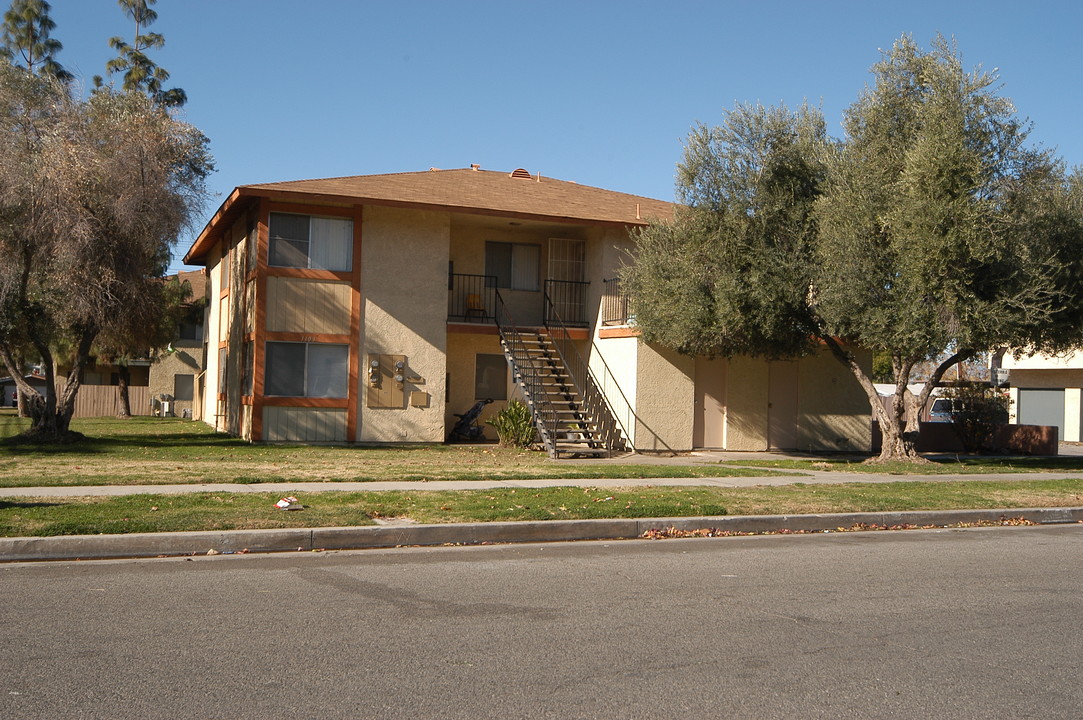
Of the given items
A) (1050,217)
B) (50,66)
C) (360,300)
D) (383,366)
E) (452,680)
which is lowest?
(452,680)

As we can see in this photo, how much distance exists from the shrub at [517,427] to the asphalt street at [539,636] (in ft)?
40.2

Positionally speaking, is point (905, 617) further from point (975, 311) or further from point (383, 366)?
point (383, 366)

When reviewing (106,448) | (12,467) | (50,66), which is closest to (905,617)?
(12,467)

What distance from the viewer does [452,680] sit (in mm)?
5566

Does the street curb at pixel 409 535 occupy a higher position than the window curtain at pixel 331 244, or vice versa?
the window curtain at pixel 331 244

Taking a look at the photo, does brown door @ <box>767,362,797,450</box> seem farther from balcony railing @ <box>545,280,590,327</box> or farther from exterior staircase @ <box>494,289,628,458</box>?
balcony railing @ <box>545,280,590,327</box>

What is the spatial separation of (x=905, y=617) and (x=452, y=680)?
3641 mm

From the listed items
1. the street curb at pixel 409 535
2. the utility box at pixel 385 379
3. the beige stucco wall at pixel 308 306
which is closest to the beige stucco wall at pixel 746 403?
the utility box at pixel 385 379

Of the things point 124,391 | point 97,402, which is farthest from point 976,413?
point 97,402

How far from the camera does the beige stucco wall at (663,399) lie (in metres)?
22.6

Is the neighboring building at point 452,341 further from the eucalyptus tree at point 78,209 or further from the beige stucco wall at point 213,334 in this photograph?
the beige stucco wall at point 213,334

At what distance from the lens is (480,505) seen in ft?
39.6

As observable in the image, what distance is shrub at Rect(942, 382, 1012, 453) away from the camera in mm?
26797

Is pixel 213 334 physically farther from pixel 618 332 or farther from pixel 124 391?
pixel 618 332
